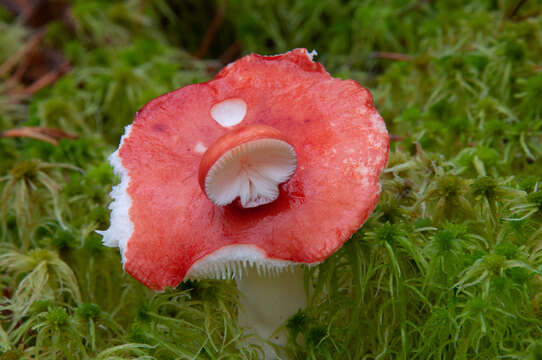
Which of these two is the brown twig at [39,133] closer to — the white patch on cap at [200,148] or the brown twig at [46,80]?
the brown twig at [46,80]

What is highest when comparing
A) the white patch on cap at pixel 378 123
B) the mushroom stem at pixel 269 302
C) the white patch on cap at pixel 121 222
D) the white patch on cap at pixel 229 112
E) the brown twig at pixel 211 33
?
the brown twig at pixel 211 33

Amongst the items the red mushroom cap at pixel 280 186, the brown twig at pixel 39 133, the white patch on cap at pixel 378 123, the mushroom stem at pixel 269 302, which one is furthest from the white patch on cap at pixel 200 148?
the brown twig at pixel 39 133

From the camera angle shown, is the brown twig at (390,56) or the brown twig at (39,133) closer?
the brown twig at (39,133)

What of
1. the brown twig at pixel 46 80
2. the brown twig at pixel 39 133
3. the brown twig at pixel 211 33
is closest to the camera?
the brown twig at pixel 39 133

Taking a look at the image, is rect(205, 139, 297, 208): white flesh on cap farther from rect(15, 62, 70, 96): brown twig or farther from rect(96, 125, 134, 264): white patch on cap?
rect(15, 62, 70, 96): brown twig

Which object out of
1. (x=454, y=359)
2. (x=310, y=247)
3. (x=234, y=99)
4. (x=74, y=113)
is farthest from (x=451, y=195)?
(x=74, y=113)

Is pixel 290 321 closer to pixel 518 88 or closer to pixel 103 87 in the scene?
pixel 518 88
